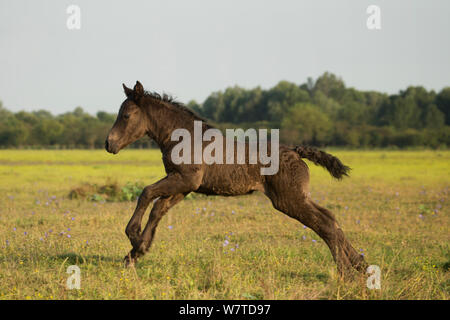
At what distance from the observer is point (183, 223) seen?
1053cm

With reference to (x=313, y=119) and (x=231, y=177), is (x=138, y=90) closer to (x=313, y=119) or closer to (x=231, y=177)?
(x=231, y=177)

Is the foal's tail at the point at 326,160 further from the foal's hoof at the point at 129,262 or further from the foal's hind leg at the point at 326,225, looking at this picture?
the foal's hoof at the point at 129,262

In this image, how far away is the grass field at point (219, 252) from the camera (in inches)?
205

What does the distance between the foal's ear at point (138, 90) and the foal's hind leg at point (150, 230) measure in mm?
1521

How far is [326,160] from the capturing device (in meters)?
6.69

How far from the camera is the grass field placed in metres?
5.22

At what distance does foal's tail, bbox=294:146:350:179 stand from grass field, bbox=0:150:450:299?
4.60 ft

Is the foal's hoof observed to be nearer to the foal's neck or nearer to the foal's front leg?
the foal's front leg

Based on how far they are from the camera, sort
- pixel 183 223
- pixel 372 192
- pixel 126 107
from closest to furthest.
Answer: pixel 126 107, pixel 183 223, pixel 372 192

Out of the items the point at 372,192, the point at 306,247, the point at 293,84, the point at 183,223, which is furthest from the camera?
the point at 293,84

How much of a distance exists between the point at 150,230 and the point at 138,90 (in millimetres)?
2008

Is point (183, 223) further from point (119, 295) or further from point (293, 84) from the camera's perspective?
point (293, 84)
